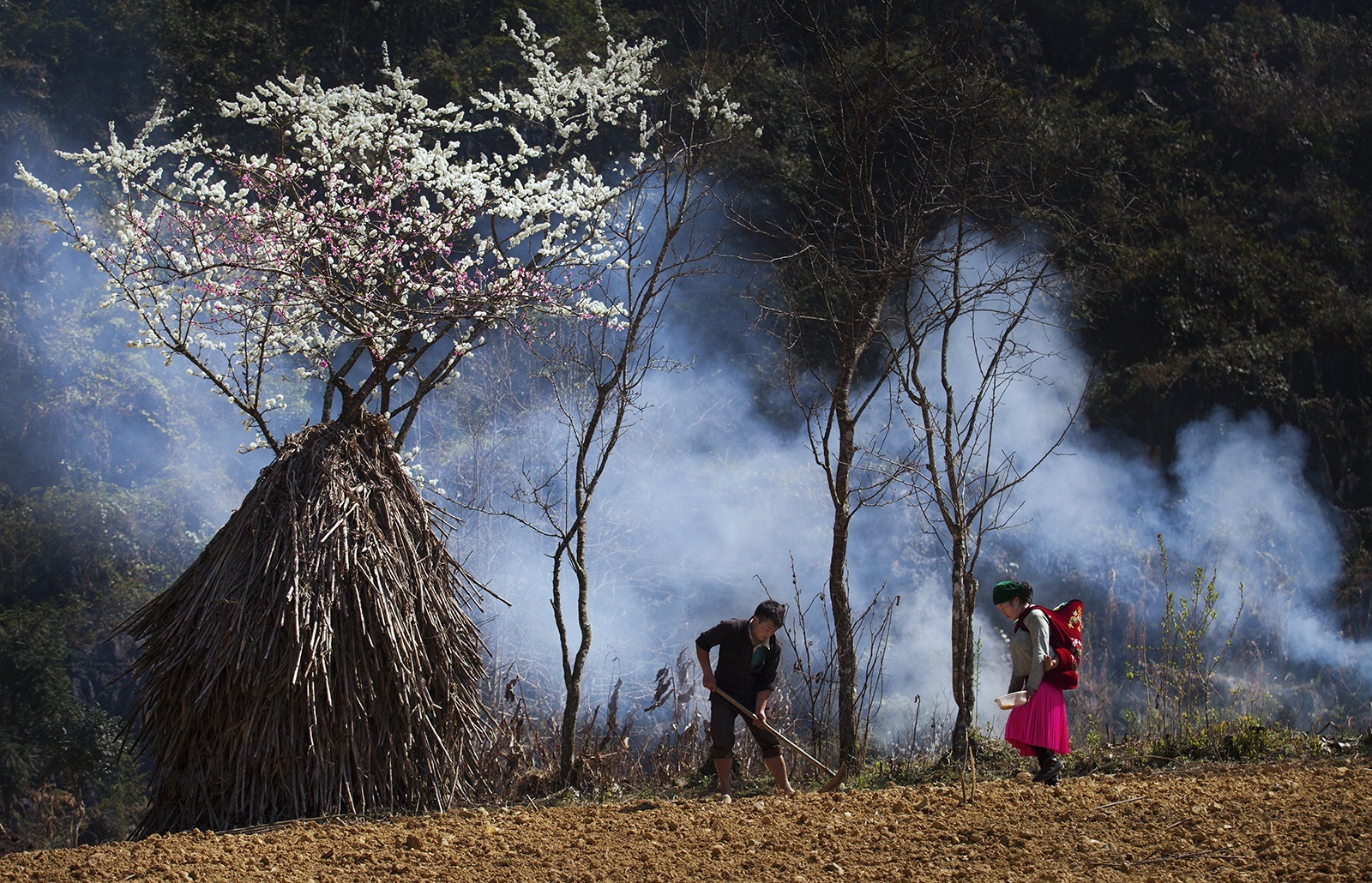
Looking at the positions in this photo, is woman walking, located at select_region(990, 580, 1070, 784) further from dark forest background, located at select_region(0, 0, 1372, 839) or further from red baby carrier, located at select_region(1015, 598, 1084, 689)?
dark forest background, located at select_region(0, 0, 1372, 839)

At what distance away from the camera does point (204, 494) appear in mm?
14016

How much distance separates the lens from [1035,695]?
531cm

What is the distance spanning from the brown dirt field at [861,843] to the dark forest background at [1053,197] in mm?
8363

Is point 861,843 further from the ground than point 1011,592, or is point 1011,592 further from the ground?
point 1011,592

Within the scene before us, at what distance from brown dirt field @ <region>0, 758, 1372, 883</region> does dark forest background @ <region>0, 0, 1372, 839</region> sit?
836 cm

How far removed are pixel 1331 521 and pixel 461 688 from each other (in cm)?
1162

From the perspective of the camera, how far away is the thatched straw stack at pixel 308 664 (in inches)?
206

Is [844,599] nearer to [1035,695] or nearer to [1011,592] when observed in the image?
[1011,592]

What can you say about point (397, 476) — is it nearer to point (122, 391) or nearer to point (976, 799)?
point (976, 799)

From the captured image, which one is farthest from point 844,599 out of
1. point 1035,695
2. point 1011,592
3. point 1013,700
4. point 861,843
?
point 861,843

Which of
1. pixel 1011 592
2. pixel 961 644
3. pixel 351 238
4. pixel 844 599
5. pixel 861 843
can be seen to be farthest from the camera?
pixel 351 238

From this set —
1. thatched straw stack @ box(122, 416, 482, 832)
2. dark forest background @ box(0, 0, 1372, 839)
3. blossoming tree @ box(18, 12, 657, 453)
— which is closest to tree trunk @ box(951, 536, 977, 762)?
thatched straw stack @ box(122, 416, 482, 832)

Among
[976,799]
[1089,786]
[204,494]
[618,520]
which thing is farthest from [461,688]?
[204,494]

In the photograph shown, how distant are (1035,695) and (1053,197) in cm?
1073
